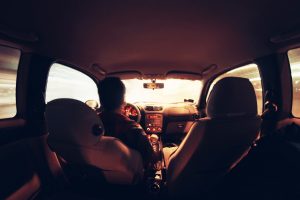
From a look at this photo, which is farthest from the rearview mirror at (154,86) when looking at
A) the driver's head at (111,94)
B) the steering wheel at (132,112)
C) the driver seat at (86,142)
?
the driver seat at (86,142)

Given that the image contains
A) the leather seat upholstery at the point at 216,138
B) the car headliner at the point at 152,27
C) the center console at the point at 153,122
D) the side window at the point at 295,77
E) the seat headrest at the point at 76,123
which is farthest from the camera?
the center console at the point at 153,122

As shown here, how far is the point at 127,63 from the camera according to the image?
16.3 ft

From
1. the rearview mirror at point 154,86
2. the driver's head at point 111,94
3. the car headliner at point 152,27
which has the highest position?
the car headliner at point 152,27

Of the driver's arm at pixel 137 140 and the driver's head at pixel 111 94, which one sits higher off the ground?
the driver's head at pixel 111 94

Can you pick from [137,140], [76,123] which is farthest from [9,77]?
[137,140]

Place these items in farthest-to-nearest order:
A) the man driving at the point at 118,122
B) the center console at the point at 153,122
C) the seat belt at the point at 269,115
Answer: the center console at the point at 153,122 < the seat belt at the point at 269,115 < the man driving at the point at 118,122

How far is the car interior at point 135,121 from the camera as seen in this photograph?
208 cm

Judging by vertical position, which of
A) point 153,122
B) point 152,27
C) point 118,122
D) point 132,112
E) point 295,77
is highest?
point 152,27

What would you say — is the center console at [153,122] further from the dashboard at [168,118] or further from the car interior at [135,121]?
the car interior at [135,121]

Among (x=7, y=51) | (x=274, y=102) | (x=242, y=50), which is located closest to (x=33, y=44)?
(x=7, y=51)

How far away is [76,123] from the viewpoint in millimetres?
1818

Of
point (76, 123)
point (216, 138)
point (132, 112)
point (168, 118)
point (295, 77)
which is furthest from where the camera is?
point (168, 118)

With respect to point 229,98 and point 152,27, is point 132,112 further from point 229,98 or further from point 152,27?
point 229,98

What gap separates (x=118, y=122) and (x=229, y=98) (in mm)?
1099
